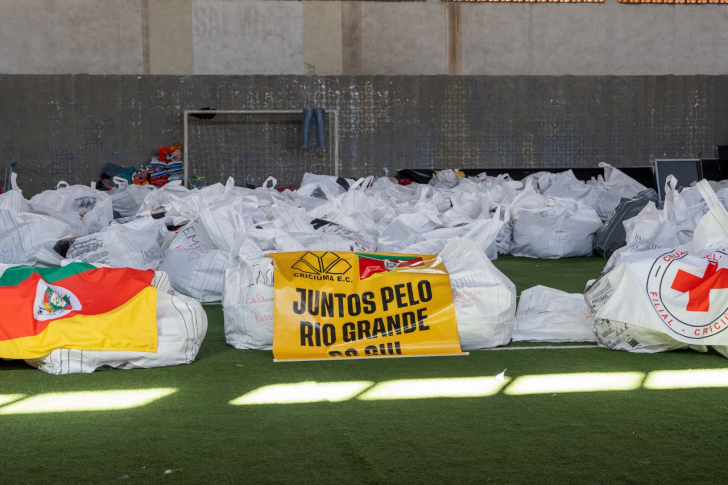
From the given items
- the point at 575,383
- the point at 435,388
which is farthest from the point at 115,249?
the point at 575,383

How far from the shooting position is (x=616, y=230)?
5.55 metres

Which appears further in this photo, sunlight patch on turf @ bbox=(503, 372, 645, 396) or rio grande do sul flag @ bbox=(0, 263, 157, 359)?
rio grande do sul flag @ bbox=(0, 263, 157, 359)

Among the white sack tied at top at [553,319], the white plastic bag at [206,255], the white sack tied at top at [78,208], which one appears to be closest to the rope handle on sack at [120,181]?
the white sack tied at top at [78,208]

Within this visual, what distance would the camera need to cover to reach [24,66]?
10375mm

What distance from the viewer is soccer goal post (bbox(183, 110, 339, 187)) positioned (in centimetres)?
1062

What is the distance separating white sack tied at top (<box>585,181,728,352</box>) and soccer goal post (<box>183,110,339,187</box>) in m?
7.96

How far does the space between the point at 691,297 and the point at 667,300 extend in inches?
3.2

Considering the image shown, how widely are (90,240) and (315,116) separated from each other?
691 cm

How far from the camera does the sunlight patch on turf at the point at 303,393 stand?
91.8 inches

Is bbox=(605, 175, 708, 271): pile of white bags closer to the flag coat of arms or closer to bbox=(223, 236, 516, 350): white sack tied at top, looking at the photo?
the flag coat of arms

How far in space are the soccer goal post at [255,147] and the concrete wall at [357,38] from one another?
0.66m

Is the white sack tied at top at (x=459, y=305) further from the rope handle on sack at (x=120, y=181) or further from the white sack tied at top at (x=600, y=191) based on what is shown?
the white sack tied at top at (x=600, y=191)

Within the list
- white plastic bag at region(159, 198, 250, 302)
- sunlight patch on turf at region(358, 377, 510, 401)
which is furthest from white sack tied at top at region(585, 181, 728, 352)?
white plastic bag at region(159, 198, 250, 302)

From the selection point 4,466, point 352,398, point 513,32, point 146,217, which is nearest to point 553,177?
point 513,32
